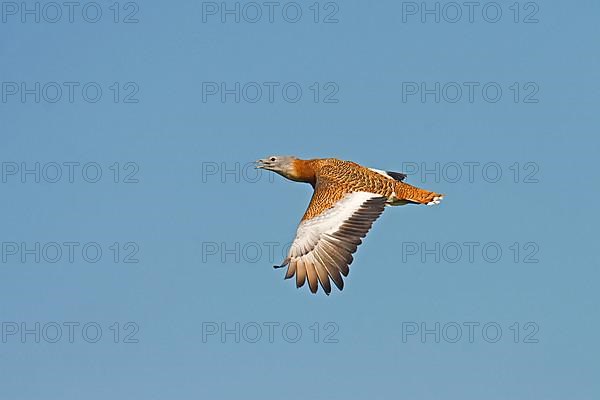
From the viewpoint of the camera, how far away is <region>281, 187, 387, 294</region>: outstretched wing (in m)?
26.2

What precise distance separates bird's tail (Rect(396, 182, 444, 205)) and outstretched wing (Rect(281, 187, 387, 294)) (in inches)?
42.0

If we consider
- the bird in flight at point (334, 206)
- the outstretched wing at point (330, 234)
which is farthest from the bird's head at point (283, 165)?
the outstretched wing at point (330, 234)

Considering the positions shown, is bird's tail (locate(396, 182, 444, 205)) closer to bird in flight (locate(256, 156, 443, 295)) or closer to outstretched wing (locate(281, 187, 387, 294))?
bird in flight (locate(256, 156, 443, 295))

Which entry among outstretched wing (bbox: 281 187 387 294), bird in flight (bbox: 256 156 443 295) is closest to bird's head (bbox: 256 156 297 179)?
bird in flight (bbox: 256 156 443 295)

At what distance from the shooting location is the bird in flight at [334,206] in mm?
26266

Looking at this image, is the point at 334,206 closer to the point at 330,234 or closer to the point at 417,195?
the point at 330,234

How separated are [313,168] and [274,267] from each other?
231 inches

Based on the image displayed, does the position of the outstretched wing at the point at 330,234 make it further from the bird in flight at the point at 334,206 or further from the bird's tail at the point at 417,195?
the bird's tail at the point at 417,195

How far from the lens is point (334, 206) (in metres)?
28.5

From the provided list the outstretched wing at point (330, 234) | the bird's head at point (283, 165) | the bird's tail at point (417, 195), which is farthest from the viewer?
the bird's head at point (283, 165)

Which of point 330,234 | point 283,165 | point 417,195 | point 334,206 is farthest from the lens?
point 283,165

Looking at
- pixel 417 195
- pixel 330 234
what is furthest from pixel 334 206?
pixel 417 195

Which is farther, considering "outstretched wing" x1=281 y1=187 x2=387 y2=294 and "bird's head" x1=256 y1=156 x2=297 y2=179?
"bird's head" x1=256 y1=156 x2=297 y2=179

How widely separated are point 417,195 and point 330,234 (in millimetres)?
4006
